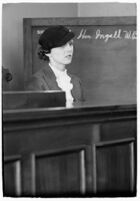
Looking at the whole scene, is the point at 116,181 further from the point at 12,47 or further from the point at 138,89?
the point at 12,47

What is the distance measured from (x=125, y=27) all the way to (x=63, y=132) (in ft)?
1.77

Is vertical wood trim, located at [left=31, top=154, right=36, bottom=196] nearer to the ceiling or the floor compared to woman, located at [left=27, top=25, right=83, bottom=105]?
nearer to the floor

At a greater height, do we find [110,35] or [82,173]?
[110,35]

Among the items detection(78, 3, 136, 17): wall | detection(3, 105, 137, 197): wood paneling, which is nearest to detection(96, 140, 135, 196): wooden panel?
detection(3, 105, 137, 197): wood paneling

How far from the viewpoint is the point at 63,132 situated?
148 centimetres

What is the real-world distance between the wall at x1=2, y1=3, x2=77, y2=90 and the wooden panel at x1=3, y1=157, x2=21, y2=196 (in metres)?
0.35

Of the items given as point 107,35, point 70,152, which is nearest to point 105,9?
point 107,35

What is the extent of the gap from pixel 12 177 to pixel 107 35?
73cm

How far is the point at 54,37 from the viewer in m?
1.59

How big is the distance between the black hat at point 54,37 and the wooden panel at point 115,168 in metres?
0.47

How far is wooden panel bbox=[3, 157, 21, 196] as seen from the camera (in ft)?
4.66

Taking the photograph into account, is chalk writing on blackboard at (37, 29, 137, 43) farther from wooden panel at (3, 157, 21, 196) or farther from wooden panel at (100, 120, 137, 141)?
wooden panel at (3, 157, 21, 196)

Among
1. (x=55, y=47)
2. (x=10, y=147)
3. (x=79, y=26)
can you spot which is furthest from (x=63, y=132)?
(x=79, y=26)

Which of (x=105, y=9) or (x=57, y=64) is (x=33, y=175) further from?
(x=105, y=9)
